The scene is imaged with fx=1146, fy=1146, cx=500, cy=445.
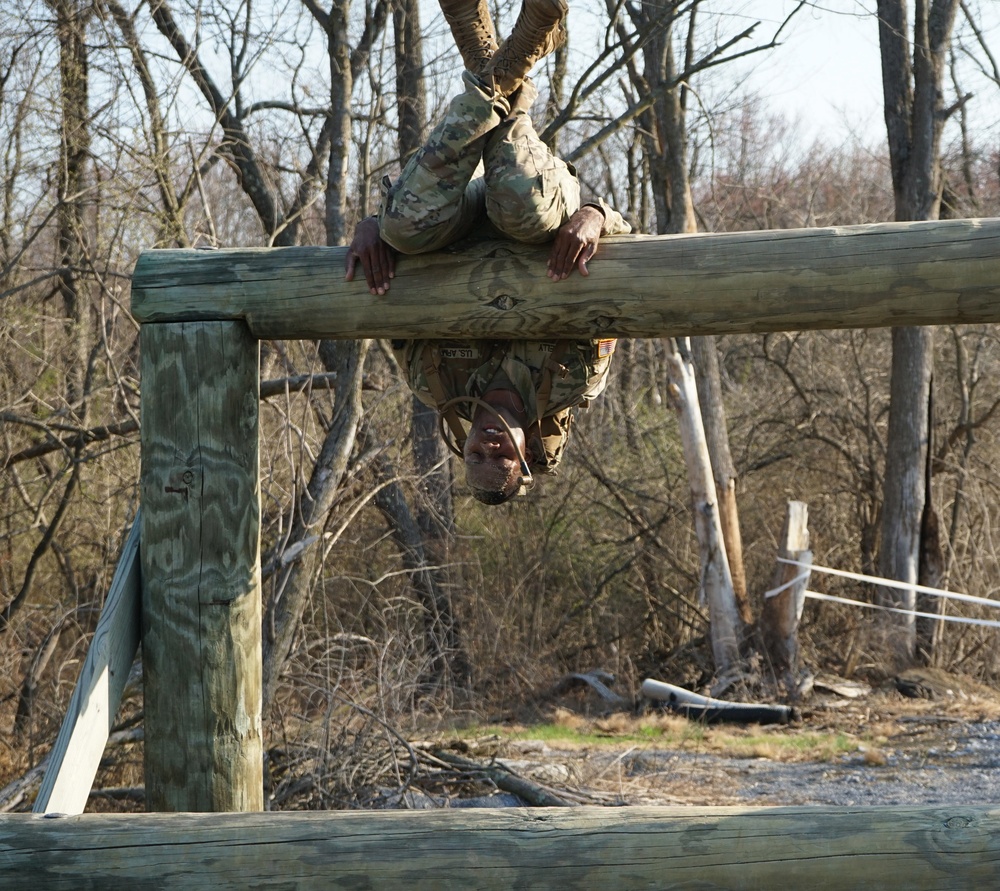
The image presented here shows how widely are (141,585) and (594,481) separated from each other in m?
8.77

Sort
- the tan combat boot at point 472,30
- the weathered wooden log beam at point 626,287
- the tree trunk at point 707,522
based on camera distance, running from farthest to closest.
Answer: the tree trunk at point 707,522
the tan combat boot at point 472,30
the weathered wooden log beam at point 626,287

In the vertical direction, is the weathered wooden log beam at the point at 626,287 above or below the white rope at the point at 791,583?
above

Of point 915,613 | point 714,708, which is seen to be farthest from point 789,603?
point 915,613

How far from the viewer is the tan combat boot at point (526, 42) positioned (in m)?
2.72

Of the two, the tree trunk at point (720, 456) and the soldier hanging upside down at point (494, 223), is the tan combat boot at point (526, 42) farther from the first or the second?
the tree trunk at point (720, 456)

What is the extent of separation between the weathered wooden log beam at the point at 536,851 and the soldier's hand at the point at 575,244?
1.28m

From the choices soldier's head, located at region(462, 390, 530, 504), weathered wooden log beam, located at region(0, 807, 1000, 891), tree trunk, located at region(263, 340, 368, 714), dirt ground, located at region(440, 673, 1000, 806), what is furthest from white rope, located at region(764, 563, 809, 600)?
weathered wooden log beam, located at region(0, 807, 1000, 891)

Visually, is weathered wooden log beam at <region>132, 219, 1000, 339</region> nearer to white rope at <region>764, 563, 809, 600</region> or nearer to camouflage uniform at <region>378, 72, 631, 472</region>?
camouflage uniform at <region>378, 72, 631, 472</region>

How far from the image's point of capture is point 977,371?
11633 millimetres

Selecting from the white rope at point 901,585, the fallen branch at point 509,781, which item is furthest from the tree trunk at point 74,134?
the white rope at point 901,585

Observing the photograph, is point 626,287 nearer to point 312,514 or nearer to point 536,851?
point 536,851

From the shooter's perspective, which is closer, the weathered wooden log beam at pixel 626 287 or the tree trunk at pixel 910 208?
the weathered wooden log beam at pixel 626 287

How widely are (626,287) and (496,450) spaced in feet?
2.09

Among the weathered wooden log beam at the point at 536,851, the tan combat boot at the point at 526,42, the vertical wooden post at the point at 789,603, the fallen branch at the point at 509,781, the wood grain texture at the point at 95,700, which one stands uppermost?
the tan combat boot at the point at 526,42
